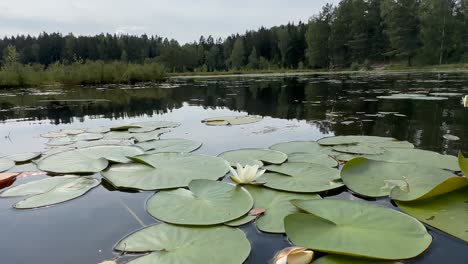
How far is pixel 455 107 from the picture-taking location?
467cm

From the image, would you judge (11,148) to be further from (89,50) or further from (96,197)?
(89,50)

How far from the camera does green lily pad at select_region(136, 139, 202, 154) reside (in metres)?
2.73

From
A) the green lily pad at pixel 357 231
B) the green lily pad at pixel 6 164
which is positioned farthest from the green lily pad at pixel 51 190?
the green lily pad at pixel 357 231

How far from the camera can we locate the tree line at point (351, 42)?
28047mm

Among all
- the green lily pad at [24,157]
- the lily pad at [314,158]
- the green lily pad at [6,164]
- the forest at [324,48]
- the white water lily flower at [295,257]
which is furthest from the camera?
the forest at [324,48]

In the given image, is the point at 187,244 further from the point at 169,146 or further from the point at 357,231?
the point at 169,146

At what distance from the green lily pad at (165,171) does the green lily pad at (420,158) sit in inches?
45.0

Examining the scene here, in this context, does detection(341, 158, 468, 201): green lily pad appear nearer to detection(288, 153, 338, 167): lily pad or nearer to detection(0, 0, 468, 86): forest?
detection(288, 153, 338, 167): lily pad

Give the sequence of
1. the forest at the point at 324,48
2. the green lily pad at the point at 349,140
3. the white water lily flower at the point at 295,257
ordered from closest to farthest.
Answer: the white water lily flower at the point at 295,257, the green lily pad at the point at 349,140, the forest at the point at 324,48

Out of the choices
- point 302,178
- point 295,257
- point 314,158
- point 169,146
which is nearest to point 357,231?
point 295,257

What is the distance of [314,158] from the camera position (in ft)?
7.63

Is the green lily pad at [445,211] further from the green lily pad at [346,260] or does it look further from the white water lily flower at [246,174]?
the white water lily flower at [246,174]

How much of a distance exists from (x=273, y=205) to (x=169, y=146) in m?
1.48

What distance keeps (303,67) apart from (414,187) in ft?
136
